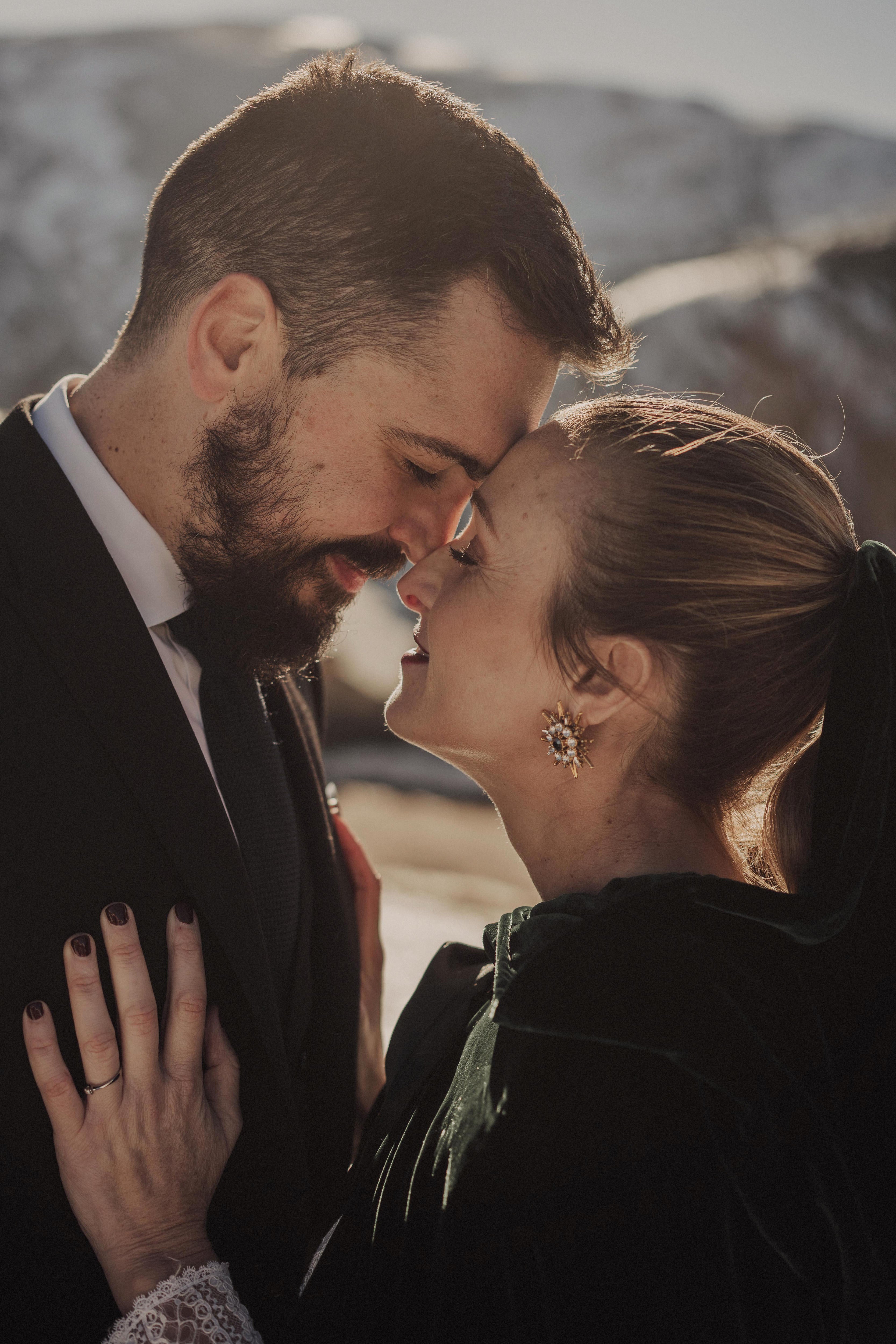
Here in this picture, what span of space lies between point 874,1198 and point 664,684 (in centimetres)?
74

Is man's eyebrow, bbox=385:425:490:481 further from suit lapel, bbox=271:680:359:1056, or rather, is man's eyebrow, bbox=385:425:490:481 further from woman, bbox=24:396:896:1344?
suit lapel, bbox=271:680:359:1056

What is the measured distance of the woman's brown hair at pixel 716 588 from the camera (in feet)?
4.87

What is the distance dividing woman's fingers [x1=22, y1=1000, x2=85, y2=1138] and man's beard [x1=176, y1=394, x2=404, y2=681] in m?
0.70

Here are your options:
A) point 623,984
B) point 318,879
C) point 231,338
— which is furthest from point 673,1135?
point 231,338

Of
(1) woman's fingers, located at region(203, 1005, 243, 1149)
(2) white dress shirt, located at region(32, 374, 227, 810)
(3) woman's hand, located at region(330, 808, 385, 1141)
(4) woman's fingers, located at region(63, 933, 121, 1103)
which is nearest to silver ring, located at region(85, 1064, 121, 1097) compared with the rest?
(4) woman's fingers, located at region(63, 933, 121, 1103)

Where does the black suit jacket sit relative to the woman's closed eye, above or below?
below

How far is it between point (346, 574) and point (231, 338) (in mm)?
486

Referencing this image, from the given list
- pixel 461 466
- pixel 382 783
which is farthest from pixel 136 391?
pixel 382 783

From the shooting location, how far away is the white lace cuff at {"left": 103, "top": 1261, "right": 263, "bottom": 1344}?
120 cm

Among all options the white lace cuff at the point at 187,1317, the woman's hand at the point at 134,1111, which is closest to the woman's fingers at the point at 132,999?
the woman's hand at the point at 134,1111

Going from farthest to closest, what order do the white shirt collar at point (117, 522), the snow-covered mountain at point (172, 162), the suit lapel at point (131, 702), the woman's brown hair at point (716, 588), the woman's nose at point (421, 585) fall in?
the snow-covered mountain at point (172, 162) < the woman's nose at point (421, 585) < the white shirt collar at point (117, 522) < the woman's brown hair at point (716, 588) < the suit lapel at point (131, 702)

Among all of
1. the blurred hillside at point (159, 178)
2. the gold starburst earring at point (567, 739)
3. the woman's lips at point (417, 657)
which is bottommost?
the gold starburst earring at point (567, 739)

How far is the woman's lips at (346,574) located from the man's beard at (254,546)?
3cm

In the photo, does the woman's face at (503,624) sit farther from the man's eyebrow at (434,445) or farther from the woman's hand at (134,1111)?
the woman's hand at (134,1111)
